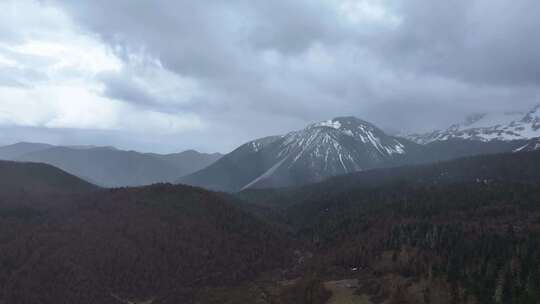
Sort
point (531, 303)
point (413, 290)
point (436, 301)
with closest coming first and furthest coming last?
1. point (531, 303)
2. point (436, 301)
3. point (413, 290)

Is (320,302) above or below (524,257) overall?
below

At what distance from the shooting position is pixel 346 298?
19562 cm

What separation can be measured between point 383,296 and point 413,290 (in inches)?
459

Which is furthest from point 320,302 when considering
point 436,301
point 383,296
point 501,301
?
point 501,301

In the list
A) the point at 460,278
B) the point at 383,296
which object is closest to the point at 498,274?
the point at 460,278

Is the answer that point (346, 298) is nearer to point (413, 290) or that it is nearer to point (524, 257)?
point (413, 290)

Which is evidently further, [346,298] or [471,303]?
[346,298]

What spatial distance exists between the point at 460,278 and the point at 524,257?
96.1 feet

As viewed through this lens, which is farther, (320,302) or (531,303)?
(320,302)

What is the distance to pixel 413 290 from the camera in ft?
623

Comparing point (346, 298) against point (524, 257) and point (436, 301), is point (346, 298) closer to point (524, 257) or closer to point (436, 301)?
point (436, 301)

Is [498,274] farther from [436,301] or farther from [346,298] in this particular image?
Answer: [346,298]

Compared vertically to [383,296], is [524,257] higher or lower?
higher

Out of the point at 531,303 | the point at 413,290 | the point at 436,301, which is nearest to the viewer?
the point at 531,303
